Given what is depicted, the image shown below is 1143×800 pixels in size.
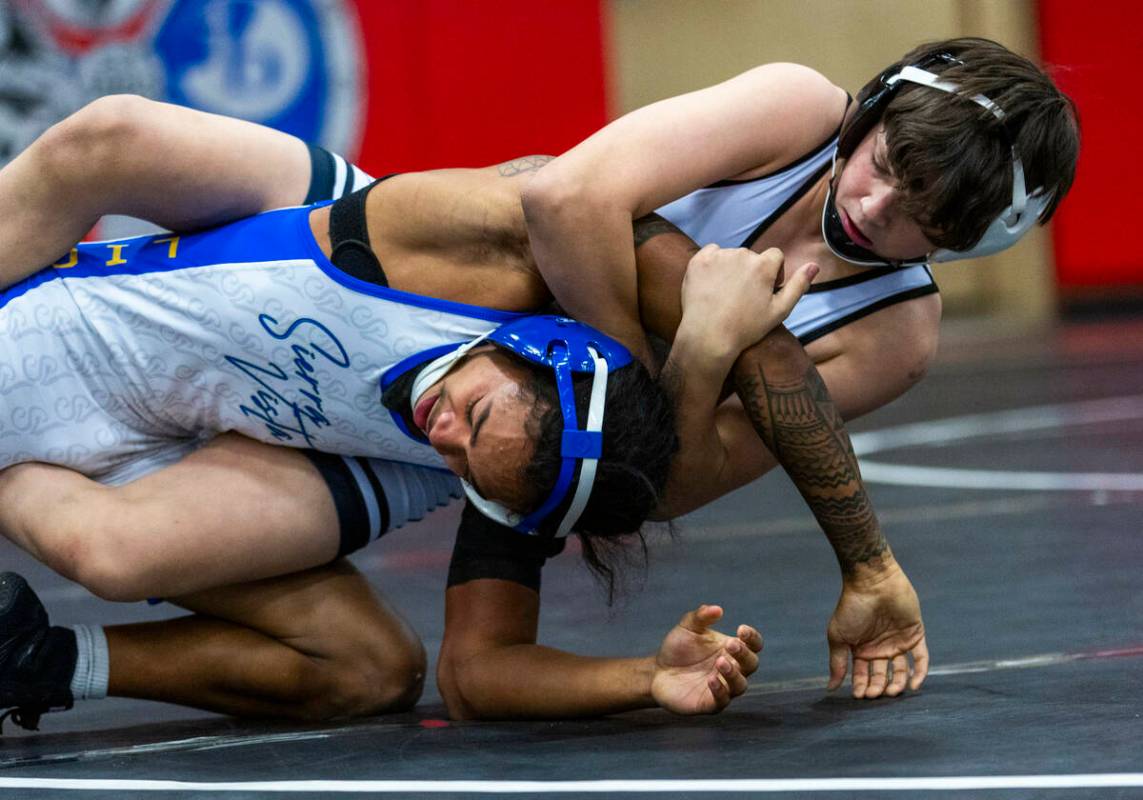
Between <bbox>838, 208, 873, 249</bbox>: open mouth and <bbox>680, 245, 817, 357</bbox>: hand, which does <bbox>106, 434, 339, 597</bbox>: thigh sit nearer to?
<bbox>680, 245, 817, 357</bbox>: hand

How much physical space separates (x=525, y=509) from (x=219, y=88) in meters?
5.20

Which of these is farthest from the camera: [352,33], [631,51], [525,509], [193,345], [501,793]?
[631,51]

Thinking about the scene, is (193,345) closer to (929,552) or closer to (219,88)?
(929,552)

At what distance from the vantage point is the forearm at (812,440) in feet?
7.79

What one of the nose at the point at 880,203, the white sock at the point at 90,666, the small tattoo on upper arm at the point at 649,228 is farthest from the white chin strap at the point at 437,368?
the white sock at the point at 90,666

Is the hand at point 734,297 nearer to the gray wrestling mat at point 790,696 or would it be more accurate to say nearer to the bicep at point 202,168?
the gray wrestling mat at point 790,696

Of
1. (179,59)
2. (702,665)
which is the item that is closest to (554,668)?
(702,665)

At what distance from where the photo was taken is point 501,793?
2.03 m

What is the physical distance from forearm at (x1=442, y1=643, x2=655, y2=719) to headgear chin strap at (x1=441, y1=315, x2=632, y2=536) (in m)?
0.21

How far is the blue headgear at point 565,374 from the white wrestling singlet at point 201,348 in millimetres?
89

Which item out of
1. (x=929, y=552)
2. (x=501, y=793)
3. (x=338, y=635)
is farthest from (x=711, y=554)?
(x=501, y=793)

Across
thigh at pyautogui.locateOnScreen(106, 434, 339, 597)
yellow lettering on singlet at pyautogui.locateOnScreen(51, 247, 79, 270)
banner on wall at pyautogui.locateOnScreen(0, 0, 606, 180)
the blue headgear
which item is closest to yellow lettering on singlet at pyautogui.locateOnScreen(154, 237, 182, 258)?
yellow lettering on singlet at pyautogui.locateOnScreen(51, 247, 79, 270)

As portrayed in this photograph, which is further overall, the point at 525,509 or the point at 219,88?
the point at 219,88

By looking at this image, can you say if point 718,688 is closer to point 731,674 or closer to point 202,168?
point 731,674
